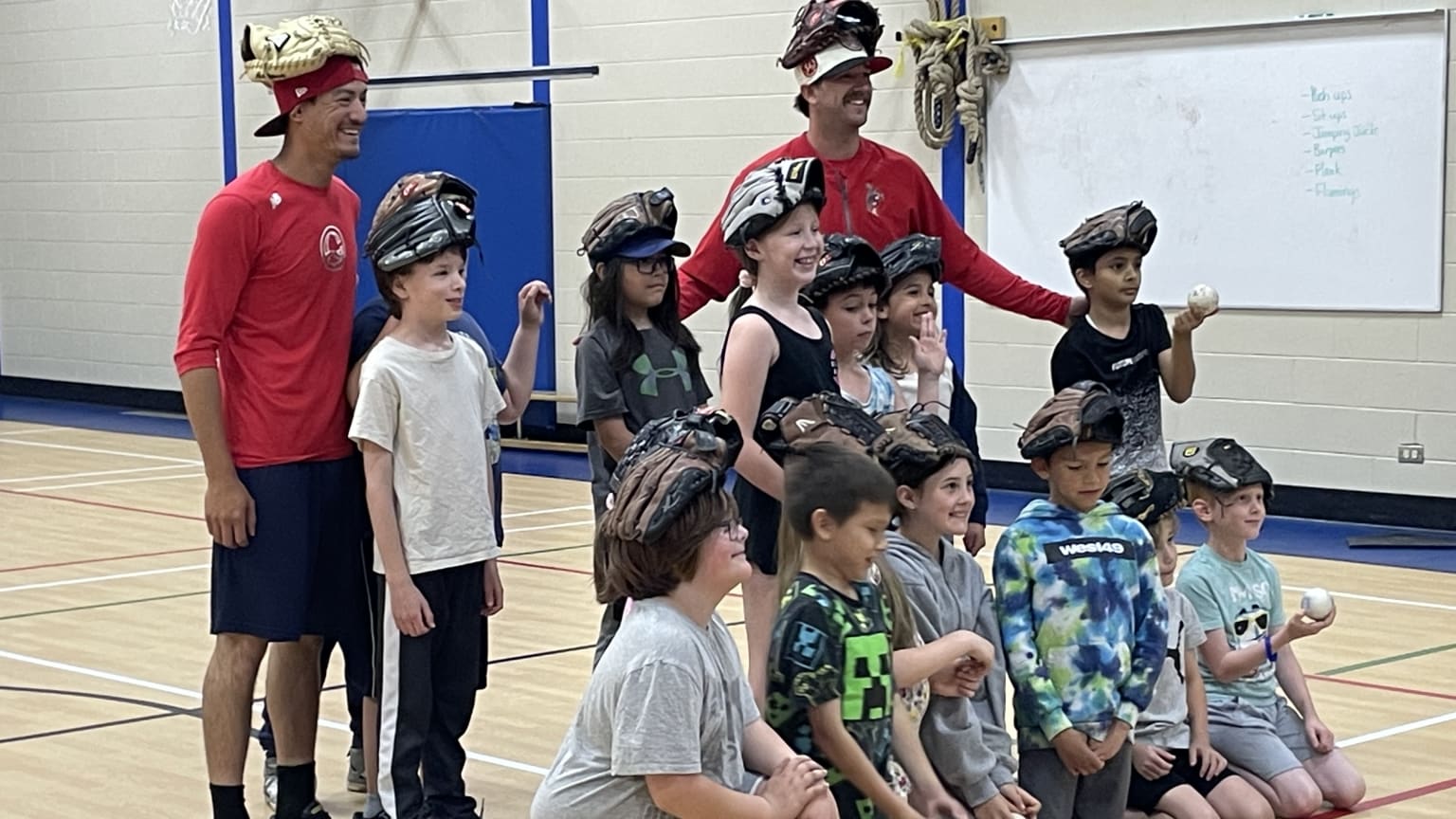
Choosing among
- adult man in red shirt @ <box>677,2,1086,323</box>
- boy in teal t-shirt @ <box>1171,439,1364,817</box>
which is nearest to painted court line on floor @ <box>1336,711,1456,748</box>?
boy in teal t-shirt @ <box>1171,439,1364,817</box>

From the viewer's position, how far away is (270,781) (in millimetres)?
4711

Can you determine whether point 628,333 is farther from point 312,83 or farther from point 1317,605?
point 1317,605

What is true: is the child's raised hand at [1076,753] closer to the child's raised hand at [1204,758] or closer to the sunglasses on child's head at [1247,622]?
the child's raised hand at [1204,758]

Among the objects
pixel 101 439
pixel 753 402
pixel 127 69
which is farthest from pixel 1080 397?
pixel 127 69

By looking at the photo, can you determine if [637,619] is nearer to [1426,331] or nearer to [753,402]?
[753,402]

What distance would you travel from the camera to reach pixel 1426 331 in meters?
8.72

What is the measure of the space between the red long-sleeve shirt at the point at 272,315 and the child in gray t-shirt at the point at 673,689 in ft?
4.68

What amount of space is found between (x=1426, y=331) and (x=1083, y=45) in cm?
213

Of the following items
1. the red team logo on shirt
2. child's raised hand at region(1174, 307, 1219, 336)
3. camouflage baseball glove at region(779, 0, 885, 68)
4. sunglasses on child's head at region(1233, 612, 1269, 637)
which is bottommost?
sunglasses on child's head at region(1233, 612, 1269, 637)

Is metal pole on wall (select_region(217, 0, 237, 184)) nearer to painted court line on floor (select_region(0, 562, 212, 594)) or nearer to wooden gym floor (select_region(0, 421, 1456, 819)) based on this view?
wooden gym floor (select_region(0, 421, 1456, 819))

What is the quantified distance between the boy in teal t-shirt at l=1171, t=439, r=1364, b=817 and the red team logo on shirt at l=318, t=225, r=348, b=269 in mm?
1936

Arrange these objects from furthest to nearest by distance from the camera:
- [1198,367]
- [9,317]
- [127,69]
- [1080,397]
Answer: [9,317] → [127,69] → [1198,367] → [1080,397]

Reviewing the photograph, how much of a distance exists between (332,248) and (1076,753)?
187cm

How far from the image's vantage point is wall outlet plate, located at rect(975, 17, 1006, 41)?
992cm
